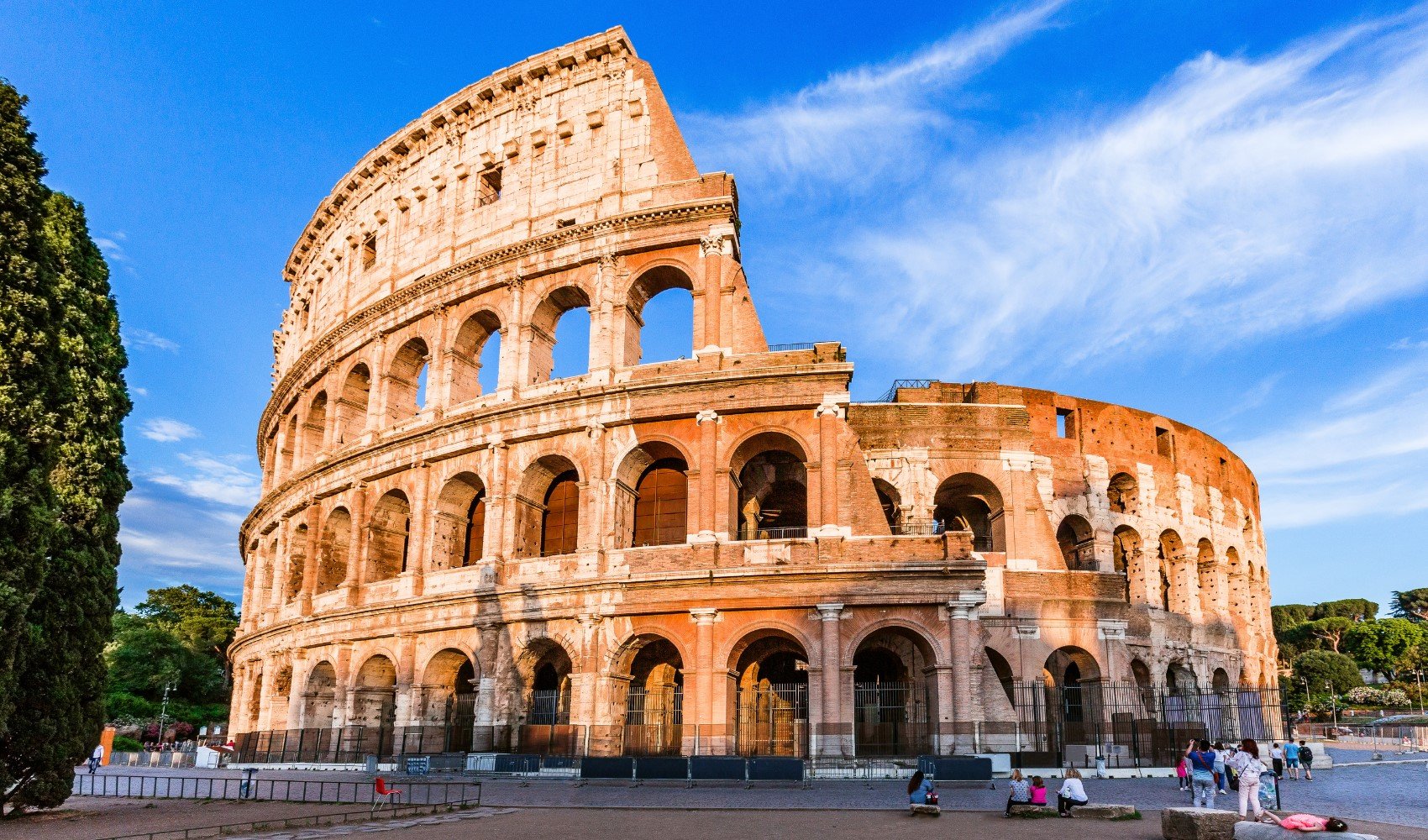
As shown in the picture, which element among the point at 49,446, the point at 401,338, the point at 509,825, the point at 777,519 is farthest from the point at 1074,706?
the point at 49,446

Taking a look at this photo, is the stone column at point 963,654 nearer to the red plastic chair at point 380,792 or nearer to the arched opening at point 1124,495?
the red plastic chair at point 380,792

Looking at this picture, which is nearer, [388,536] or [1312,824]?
[1312,824]

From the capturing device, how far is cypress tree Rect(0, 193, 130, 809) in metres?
14.1

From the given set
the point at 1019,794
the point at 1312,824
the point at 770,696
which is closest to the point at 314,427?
the point at 770,696

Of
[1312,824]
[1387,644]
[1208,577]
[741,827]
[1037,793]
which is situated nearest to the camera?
[1312,824]

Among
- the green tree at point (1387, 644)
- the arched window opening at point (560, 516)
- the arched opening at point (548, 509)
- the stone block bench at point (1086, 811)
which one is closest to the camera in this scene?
the stone block bench at point (1086, 811)

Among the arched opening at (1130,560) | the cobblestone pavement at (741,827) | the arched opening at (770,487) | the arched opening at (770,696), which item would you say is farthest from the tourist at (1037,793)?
the arched opening at (1130,560)

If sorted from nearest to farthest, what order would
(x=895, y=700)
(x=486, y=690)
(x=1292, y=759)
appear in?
(x=1292, y=759) → (x=486, y=690) → (x=895, y=700)

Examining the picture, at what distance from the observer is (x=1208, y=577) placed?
33.3 meters

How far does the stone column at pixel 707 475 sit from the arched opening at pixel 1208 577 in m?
19.5

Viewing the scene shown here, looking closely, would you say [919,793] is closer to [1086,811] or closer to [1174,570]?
[1086,811]

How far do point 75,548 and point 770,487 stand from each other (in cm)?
1540

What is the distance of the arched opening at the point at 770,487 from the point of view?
22.9 meters

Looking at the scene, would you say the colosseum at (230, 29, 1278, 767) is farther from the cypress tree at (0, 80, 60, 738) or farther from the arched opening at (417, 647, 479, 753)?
the cypress tree at (0, 80, 60, 738)
